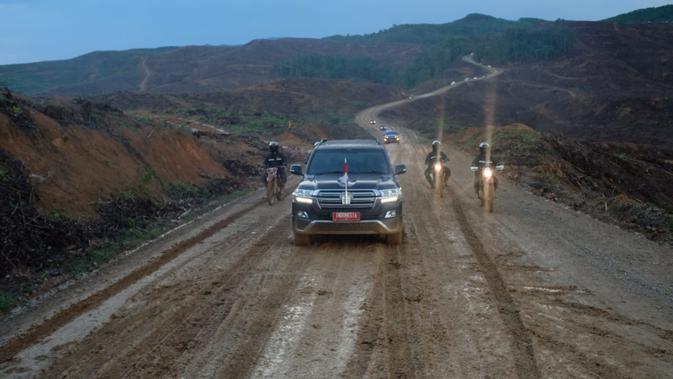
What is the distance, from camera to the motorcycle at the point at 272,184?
55.8 ft

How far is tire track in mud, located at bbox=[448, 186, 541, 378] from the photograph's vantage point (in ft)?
17.7

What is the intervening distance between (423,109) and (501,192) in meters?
76.2

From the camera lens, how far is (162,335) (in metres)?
6.29

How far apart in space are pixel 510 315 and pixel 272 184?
11.2 meters

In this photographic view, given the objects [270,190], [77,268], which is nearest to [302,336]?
[77,268]

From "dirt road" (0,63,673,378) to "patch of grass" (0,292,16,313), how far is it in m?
0.37

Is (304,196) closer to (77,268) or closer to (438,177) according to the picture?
(77,268)

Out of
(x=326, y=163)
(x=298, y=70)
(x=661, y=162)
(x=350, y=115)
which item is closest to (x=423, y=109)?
(x=350, y=115)

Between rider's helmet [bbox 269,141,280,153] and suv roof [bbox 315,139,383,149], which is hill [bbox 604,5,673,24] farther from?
suv roof [bbox 315,139,383,149]

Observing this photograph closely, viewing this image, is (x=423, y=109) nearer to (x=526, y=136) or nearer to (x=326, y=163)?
(x=526, y=136)

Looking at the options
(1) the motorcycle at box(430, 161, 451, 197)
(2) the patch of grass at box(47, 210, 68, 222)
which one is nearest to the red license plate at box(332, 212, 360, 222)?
(2) the patch of grass at box(47, 210, 68, 222)

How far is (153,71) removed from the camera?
15750cm

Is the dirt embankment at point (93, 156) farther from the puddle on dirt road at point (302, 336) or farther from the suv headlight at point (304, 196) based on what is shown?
the puddle on dirt road at point (302, 336)

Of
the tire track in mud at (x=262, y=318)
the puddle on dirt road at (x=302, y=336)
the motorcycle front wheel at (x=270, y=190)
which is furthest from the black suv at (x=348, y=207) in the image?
the motorcycle front wheel at (x=270, y=190)
